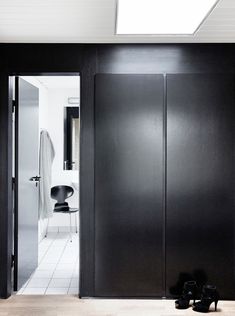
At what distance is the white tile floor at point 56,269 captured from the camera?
3873mm

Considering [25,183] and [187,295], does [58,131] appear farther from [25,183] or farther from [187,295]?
[187,295]

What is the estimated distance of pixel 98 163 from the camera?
141 inches

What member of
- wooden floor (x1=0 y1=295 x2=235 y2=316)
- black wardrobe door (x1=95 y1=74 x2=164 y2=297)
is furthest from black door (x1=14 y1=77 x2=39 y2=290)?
black wardrobe door (x1=95 y1=74 x2=164 y2=297)

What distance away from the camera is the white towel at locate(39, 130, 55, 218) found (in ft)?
19.1

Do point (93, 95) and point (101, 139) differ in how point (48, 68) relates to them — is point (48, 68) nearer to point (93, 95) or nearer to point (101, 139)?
point (93, 95)

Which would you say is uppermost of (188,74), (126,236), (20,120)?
(188,74)

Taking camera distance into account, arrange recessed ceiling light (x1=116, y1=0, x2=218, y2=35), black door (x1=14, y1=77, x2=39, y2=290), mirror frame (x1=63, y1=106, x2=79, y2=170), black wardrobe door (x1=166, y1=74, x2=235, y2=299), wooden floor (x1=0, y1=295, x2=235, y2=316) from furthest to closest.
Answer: mirror frame (x1=63, y1=106, x2=79, y2=170)
black door (x1=14, y1=77, x2=39, y2=290)
black wardrobe door (x1=166, y1=74, x2=235, y2=299)
wooden floor (x1=0, y1=295, x2=235, y2=316)
recessed ceiling light (x1=116, y1=0, x2=218, y2=35)

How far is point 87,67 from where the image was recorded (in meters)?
3.58

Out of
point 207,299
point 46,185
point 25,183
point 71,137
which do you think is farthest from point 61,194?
point 207,299

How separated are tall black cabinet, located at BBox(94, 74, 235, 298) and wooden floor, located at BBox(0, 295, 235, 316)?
0.46 feet

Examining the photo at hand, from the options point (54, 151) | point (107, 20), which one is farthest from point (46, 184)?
point (107, 20)

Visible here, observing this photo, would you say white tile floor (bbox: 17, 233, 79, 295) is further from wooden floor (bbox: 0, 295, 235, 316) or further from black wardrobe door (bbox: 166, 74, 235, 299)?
black wardrobe door (bbox: 166, 74, 235, 299)

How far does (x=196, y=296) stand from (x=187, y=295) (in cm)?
13

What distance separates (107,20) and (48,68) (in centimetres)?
89
